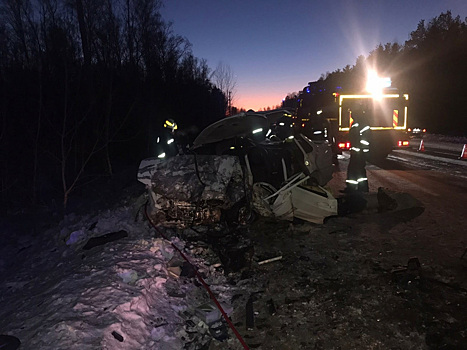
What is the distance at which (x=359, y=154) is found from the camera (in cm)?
724

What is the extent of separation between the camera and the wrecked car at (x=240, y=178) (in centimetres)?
484

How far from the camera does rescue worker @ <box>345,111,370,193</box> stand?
7.23 meters

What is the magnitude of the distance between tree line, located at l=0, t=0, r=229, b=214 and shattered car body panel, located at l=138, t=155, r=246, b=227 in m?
3.39

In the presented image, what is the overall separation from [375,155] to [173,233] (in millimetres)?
9671

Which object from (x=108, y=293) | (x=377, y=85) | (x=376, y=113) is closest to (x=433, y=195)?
(x=376, y=113)

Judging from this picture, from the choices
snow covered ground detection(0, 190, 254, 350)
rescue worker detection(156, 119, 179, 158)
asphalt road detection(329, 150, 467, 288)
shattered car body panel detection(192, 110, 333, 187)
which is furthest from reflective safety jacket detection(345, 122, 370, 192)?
snow covered ground detection(0, 190, 254, 350)

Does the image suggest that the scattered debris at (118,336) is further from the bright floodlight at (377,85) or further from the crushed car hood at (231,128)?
the bright floodlight at (377,85)

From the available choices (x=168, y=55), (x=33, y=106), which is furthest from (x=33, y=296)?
(x=168, y=55)

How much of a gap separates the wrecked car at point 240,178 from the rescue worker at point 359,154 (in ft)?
2.77

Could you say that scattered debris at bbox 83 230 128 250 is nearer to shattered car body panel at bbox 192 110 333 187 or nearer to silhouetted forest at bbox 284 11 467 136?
shattered car body panel at bbox 192 110 333 187

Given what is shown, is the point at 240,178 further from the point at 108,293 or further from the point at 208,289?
the point at 108,293

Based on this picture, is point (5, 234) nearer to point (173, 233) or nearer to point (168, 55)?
point (173, 233)

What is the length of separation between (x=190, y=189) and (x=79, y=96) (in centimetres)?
571

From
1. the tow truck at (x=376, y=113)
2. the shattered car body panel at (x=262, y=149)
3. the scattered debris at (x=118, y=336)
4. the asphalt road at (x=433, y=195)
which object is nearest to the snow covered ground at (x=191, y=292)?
the scattered debris at (x=118, y=336)
